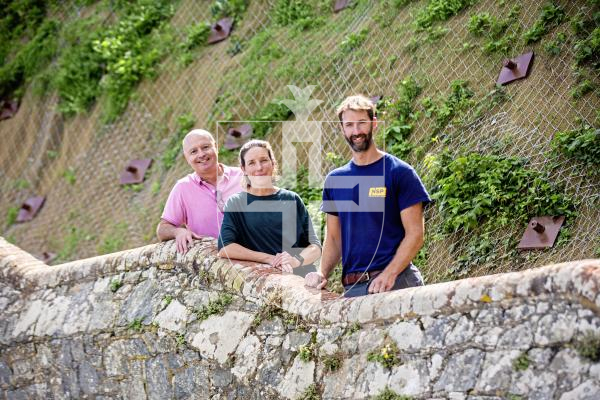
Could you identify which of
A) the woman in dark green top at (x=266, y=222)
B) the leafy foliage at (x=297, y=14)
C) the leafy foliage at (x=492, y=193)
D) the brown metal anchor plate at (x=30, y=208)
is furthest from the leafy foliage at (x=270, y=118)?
the woman in dark green top at (x=266, y=222)

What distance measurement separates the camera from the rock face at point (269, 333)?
3.45 m

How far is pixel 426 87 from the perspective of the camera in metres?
7.51

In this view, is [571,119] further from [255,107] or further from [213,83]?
[213,83]

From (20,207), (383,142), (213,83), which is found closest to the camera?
(383,142)

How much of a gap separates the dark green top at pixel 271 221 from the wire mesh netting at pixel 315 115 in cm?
162

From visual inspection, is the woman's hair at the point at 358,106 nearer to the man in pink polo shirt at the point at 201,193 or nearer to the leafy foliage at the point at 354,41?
the man in pink polo shirt at the point at 201,193

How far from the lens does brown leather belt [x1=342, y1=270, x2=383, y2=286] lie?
173 inches

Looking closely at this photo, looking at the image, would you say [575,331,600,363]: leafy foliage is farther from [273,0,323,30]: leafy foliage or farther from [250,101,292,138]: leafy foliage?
[273,0,323,30]: leafy foliage

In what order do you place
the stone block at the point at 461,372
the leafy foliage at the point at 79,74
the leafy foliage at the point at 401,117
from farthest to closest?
the leafy foliage at the point at 79,74
the leafy foliage at the point at 401,117
the stone block at the point at 461,372

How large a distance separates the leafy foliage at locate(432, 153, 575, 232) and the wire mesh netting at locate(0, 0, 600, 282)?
8 centimetres

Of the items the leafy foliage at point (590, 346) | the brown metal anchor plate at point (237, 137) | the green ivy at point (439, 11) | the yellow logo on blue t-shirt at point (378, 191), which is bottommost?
the leafy foliage at point (590, 346)

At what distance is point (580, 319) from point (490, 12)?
473cm

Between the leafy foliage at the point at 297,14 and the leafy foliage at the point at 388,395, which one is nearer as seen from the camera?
the leafy foliage at the point at 388,395

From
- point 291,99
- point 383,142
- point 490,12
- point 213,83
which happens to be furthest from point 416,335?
point 213,83
